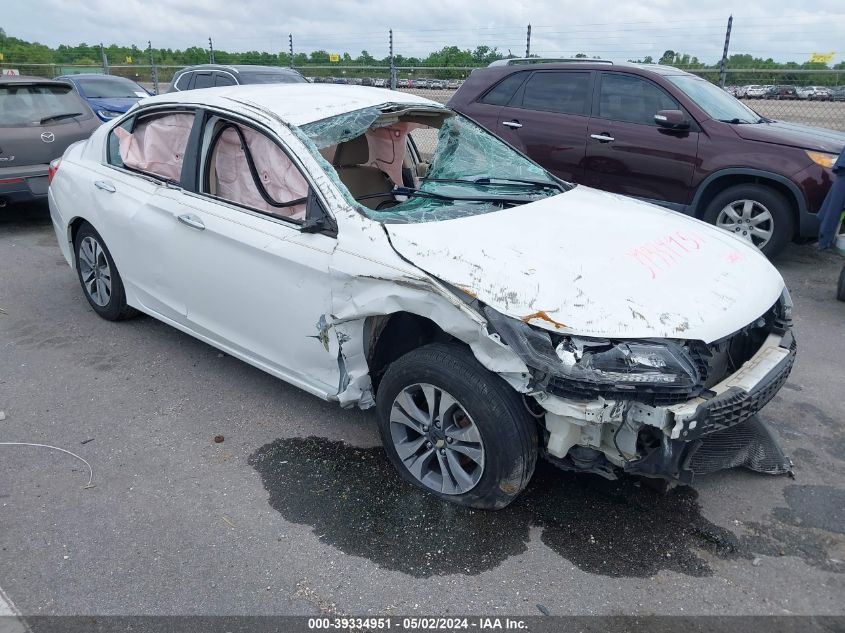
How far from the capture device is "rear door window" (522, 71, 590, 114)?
7.28 m

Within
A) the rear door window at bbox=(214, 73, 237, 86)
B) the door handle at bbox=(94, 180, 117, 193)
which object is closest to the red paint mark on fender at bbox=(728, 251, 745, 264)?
the door handle at bbox=(94, 180, 117, 193)

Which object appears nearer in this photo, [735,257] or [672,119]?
[735,257]

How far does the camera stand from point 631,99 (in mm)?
6992

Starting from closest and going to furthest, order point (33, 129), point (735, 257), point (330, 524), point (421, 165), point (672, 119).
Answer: point (330, 524), point (735, 257), point (421, 165), point (672, 119), point (33, 129)

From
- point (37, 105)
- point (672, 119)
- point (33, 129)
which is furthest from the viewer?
point (37, 105)

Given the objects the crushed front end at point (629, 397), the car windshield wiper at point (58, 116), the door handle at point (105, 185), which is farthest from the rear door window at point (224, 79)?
the crushed front end at point (629, 397)

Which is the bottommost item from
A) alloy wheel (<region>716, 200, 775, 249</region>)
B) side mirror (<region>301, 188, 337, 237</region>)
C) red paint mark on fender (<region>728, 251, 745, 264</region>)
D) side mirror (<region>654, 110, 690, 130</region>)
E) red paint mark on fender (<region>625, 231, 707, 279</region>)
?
alloy wheel (<region>716, 200, 775, 249</region>)

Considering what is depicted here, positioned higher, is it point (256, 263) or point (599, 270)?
point (599, 270)

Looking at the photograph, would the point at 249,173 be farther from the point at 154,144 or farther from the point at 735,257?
the point at 735,257

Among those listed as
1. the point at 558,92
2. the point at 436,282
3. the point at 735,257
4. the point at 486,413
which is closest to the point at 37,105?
the point at 558,92

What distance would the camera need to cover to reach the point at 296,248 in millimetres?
3289

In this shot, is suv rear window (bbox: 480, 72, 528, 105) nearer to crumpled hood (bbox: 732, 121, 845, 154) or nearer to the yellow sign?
crumpled hood (bbox: 732, 121, 845, 154)

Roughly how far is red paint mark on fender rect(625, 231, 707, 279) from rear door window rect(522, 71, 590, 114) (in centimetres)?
427

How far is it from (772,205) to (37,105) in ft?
26.8
